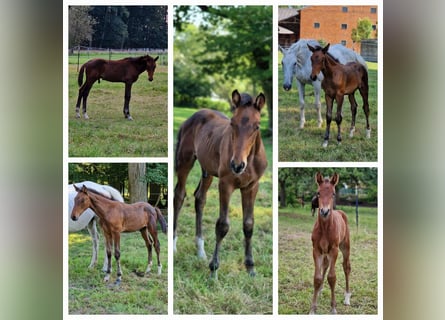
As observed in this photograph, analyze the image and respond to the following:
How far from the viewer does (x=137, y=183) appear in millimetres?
4938

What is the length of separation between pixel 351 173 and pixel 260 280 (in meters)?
1.09

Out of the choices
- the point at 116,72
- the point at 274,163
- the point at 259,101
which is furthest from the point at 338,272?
the point at 116,72

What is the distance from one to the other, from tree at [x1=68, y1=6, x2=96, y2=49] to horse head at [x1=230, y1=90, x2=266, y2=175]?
1.21 m

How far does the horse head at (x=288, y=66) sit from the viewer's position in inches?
193

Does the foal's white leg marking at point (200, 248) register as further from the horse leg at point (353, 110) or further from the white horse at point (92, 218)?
the horse leg at point (353, 110)

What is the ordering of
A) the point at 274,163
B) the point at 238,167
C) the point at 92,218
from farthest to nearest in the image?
the point at 92,218 → the point at 274,163 → the point at 238,167

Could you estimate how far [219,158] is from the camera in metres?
5.05

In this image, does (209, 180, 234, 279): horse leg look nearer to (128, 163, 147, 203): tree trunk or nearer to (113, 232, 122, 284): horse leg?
(128, 163, 147, 203): tree trunk

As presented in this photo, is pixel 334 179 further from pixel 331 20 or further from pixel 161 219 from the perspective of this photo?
pixel 161 219

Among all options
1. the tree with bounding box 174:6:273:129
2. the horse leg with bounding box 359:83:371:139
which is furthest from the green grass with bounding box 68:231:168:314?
the tree with bounding box 174:6:273:129

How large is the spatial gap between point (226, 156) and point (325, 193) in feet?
2.55

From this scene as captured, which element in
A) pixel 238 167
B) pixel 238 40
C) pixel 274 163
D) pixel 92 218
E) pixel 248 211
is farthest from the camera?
pixel 238 40
